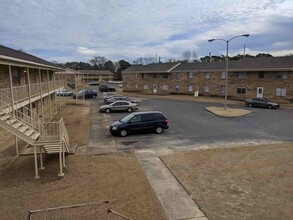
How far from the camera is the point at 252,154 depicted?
49.1 ft

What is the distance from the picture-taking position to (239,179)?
11422 millimetres

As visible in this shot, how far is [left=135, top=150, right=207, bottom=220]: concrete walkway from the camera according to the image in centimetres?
866

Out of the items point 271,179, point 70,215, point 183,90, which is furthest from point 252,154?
point 183,90

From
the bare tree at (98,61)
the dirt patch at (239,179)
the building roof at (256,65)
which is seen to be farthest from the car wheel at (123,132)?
the bare tree at (98,61)

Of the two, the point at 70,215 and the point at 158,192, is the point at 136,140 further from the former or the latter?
the point at 70,215

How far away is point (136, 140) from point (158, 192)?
8517 mm

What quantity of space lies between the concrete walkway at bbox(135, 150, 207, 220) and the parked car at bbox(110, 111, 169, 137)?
5.47m

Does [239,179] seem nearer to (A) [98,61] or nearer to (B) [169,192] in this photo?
(B) [169,192]

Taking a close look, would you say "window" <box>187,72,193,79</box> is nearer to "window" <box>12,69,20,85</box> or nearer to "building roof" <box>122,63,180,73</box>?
"building roof" <box>122,63,180,73</box>

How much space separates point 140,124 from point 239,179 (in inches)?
398

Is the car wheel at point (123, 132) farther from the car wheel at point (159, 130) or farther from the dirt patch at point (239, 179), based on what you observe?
the dirt patch at point (239, 179)

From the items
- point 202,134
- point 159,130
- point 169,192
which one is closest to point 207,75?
point 202,134

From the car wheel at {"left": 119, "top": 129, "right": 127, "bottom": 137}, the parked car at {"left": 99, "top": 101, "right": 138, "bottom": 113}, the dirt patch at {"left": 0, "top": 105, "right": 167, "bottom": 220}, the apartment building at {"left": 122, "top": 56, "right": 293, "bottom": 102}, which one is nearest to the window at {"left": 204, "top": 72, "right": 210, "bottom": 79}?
the apartment building at {"left": 122, "top": 56, "right": 293, "bottom": 102}

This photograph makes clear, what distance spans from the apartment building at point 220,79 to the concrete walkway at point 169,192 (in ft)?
111
